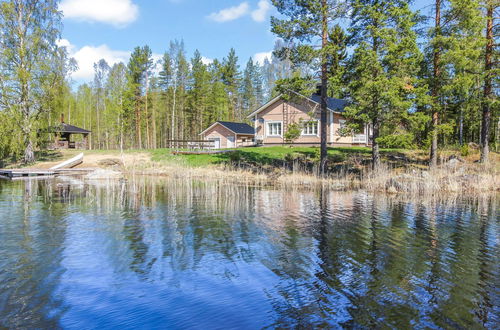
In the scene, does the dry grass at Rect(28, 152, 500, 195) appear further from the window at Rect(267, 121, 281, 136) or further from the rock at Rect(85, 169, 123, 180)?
the window at Rect(267, 121, 281, 136)

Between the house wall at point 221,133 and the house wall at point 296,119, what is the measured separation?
721 centimetres

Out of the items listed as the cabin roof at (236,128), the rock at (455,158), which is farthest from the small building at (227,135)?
the rock at (455,158)

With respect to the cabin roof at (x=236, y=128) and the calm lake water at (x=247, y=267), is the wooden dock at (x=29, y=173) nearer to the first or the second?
the calm lake water at (x=247, y=267)

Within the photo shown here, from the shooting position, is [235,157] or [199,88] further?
[199,88]

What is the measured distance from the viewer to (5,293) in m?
6.23

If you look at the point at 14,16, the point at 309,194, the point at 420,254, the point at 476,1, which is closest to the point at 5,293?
the point at 420,254

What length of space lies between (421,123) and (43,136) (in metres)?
28.0

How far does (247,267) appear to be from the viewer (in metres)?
7.68

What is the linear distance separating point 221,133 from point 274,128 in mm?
9893

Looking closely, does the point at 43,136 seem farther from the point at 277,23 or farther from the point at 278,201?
the point at 278,201

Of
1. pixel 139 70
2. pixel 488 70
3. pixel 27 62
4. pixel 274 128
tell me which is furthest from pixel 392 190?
pixel 139 70

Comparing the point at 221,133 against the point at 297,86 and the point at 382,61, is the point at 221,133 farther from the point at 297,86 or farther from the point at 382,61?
the point at 382,61

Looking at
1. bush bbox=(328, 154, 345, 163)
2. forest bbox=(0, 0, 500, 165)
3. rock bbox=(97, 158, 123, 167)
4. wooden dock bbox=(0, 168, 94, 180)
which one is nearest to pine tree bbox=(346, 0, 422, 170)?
forest bbox=(0, 0, 500, 165)

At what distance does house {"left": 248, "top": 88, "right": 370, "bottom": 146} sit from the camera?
36.7 meters
